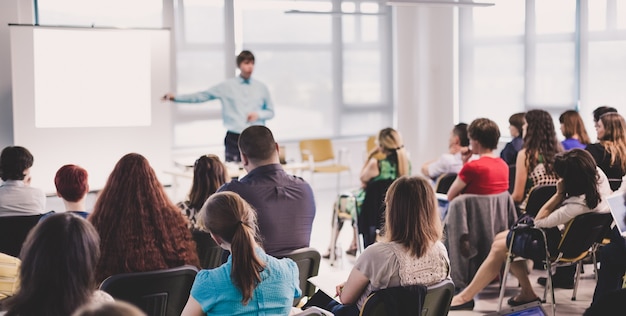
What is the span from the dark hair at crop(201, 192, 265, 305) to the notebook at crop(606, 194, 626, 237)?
2.35 meters

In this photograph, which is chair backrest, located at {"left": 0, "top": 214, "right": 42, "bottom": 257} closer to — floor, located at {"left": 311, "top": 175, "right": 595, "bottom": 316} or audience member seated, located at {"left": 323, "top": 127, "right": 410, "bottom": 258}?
floor, located at {"left": 311, "top": 175, "right": 595, "bottom": 316}

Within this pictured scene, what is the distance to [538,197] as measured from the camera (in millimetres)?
5328

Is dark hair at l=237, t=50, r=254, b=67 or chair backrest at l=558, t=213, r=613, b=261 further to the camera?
dark hair at l=237, t=50, r=254, b=67

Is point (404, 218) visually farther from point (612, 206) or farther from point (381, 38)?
point (381, 38)

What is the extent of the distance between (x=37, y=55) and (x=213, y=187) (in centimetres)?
422

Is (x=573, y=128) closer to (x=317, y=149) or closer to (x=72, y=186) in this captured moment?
(x=72, y=186)

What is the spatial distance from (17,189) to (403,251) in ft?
8.32

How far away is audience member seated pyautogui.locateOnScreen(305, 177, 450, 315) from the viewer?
126 inches

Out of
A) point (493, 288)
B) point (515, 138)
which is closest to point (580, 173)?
point (493, 288)

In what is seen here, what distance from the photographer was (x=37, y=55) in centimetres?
Result: 788

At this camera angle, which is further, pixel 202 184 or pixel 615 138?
pixel 615 138

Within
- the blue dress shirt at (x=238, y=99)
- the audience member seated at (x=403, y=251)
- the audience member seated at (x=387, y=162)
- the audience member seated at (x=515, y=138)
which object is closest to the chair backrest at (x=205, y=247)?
the audience member seated at (x=403, y=251)

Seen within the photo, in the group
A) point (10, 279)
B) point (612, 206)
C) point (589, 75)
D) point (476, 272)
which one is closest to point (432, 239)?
point (612, 206)

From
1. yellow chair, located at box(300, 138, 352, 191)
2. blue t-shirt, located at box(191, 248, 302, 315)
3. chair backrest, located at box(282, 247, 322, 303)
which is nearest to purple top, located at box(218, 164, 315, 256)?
chair backrest, located at box(282, 247, 322, 303)
